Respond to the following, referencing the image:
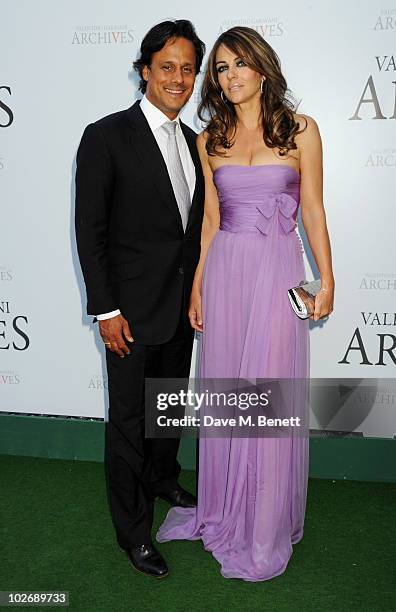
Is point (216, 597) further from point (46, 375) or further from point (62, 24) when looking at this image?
point (62, 24)

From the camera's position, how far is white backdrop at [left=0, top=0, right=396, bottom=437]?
10.1 ft

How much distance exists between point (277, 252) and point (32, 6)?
79.2 inches

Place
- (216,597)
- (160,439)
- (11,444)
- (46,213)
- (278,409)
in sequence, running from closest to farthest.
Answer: (216,597) → (278,409) → (160,439) → (46,213) → (11,444)

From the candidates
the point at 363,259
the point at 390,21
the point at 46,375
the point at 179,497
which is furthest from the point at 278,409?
the point at 390,21

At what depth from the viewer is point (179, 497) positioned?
10.2 ft

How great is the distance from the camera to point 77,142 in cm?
339

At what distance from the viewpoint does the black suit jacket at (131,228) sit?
2.37 m

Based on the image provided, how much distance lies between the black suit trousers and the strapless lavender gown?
25 cm

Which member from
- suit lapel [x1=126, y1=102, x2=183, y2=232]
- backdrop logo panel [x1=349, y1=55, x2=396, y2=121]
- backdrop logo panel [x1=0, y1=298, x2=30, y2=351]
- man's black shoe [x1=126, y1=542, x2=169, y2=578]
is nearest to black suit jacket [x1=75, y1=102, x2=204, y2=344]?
suit lapel [x1=126, y1=102, x2=183, y2=232]

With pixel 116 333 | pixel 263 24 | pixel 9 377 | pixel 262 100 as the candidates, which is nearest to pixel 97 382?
pixel 9 377

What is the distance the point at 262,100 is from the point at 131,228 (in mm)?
723

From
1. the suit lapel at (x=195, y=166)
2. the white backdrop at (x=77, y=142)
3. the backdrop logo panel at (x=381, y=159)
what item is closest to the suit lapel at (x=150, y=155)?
the suit lapel at (x=195, y=166)

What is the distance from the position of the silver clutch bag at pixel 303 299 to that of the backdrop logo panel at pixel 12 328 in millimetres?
1880

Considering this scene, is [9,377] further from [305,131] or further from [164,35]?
[305,131]
